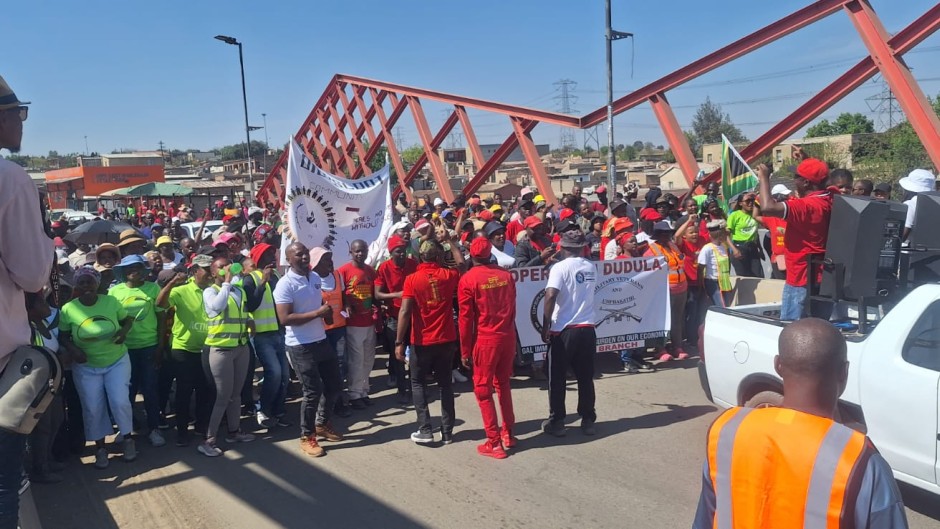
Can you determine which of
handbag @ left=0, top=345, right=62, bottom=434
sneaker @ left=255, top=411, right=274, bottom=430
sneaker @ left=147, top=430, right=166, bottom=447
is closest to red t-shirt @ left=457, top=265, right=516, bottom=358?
sneaker @ left=255, top=411, right=274, bottom=430

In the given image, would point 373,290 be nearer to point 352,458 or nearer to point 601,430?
point 352,458

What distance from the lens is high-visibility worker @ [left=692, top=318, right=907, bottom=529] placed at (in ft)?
6.04

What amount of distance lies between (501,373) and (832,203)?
117 inches

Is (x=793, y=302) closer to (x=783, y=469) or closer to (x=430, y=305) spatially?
(x=430, y=305)

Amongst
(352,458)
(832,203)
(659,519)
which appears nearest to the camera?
(659,519)

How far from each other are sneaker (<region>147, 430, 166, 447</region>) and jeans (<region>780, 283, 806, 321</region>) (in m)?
5.64

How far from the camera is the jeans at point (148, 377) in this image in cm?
644

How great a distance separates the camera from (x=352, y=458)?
5.98 metres

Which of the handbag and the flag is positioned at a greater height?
the flag

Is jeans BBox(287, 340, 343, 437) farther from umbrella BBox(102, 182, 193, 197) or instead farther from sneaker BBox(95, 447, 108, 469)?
umbrella BBox(102, 182, 193, 197)

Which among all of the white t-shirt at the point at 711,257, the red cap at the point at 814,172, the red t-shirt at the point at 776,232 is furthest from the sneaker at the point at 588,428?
the red t-shirt at the point at 776,232

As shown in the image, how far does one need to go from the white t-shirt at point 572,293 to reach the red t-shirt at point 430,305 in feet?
3.08

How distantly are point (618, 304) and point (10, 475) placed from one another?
7.15 m

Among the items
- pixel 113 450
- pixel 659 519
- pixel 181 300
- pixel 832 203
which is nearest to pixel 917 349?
pixel 832 203
